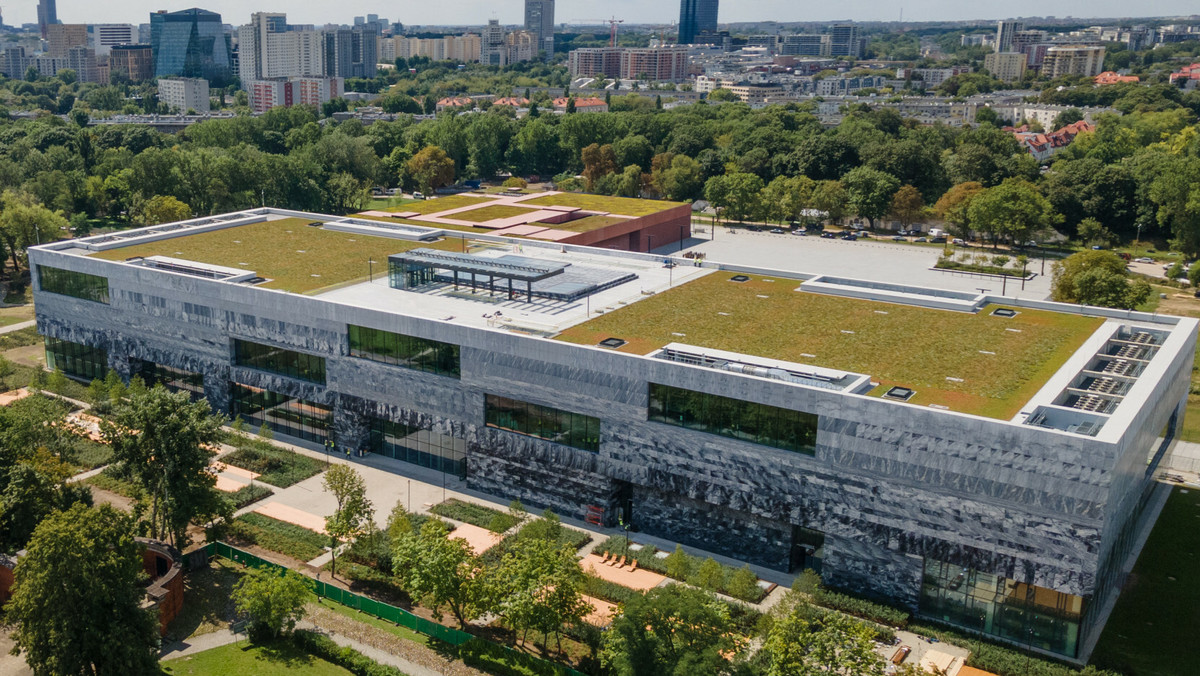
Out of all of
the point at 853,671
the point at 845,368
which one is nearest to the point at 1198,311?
the point at 845,368

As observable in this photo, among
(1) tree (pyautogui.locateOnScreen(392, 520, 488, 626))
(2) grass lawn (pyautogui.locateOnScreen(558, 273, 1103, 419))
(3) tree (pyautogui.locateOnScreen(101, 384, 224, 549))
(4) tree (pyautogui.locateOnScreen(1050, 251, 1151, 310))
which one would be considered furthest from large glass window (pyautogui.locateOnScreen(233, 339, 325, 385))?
(4) tree (pyautogui.locateOnScreen(1050, 251, 1151, 310))

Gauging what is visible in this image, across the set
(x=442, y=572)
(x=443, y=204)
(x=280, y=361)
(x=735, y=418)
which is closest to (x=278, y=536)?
(x=442, y=572)

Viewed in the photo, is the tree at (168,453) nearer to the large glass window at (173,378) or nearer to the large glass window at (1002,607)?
the large glass window at (173,378)

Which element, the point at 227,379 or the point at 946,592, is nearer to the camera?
the point at 946,592

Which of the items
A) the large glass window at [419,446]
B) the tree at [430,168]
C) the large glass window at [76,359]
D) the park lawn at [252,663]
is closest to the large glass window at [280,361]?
the large glass window at [419,446]

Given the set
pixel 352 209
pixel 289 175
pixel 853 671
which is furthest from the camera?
pixel 352 209

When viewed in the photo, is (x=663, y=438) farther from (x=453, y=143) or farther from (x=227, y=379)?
(x=453, y=143)
